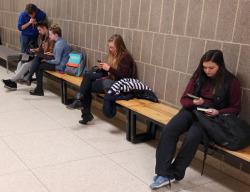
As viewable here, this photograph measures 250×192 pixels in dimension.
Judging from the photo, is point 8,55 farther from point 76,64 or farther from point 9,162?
point 9,162

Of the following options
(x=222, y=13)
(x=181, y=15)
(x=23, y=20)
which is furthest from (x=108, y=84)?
(x=23, y=20)

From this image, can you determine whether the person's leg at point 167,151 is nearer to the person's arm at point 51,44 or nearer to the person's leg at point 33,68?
the person's leg at point 33,68

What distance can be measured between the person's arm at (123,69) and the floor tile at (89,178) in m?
1.23

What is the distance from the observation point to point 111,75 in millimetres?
4113

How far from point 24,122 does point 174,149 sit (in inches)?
84.8

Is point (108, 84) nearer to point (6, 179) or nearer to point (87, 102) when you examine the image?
point (87, 102)

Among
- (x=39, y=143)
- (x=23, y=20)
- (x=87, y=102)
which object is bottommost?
(x=39, y=143)

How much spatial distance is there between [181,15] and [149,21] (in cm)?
53

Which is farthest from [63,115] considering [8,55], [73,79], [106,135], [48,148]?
[8,55]

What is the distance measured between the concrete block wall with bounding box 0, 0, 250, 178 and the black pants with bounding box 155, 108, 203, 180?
574 millimetres

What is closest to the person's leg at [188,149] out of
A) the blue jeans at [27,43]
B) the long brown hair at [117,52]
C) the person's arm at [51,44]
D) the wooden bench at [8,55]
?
the long brown hair at [117,52]

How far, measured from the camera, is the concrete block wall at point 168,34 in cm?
283

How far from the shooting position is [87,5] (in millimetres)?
4918

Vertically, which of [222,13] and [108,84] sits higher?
[222,13]
